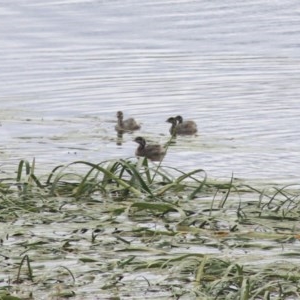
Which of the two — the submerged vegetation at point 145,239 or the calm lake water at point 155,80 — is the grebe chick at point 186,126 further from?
the submerged vegetation at point 145,239

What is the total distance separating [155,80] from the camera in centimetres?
1702

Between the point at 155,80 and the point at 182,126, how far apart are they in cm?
385

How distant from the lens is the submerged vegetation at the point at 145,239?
6656mm

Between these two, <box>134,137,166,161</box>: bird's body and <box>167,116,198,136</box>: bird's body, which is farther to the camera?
<box>167,116,198,136</box>: bird's body

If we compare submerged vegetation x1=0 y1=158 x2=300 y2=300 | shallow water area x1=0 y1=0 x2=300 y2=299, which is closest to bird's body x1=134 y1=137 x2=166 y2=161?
shallow water area x1=0 y1=0 x2=300 y2=299

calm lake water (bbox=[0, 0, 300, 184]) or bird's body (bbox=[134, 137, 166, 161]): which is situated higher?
calm lake water (bbox=[0, 0, 300, 184])

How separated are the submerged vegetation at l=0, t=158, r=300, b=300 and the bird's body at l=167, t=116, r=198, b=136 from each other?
10.8 feet

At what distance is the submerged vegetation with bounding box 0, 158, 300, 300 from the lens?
6656 millimetres

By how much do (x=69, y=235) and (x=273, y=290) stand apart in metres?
1.78

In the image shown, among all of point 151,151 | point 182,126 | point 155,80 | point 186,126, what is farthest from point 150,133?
point 155,80

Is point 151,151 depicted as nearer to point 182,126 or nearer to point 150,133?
point 182,126

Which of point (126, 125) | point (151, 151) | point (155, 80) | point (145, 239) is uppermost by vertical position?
point (155, 80)

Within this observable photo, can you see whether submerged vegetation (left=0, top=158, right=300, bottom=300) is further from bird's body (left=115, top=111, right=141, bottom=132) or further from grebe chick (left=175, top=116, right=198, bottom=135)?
bird's body (left=115, top=111, right=141, bottom=132)

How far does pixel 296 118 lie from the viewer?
14.3 m
